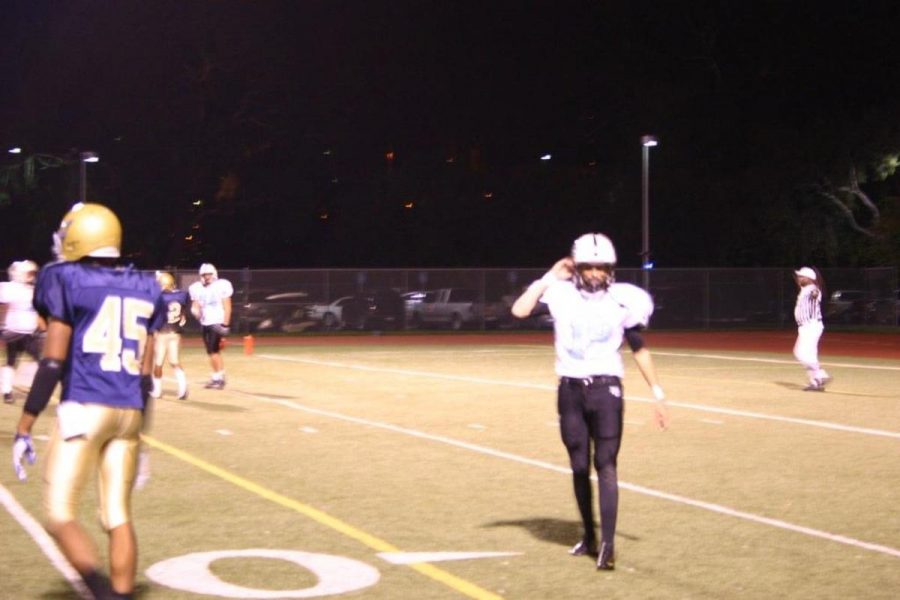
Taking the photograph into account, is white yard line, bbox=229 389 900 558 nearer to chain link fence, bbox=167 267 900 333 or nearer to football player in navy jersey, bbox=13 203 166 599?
football player in navy jersey, bbox=13 203 166 599

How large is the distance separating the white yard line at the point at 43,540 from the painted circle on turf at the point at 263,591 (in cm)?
43

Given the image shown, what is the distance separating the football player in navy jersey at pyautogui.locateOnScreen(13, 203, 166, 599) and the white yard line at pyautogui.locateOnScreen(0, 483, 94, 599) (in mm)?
864

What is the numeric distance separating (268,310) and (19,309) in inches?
1081

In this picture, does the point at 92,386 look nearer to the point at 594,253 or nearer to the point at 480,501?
the point at 594,253

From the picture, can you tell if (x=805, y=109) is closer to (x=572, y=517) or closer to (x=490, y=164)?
(x=490, y=164)

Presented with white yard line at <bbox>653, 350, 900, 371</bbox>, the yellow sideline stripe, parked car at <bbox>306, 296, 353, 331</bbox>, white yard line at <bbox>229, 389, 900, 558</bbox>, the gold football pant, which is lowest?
white yard line at <bbox>653, 350, 900, 371</bbox>

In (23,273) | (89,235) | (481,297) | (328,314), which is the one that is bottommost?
(328,314)

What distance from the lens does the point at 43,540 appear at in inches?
339

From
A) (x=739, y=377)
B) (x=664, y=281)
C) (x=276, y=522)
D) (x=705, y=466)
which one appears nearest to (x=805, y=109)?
(x=664, y=281)

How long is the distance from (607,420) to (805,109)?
176 feet

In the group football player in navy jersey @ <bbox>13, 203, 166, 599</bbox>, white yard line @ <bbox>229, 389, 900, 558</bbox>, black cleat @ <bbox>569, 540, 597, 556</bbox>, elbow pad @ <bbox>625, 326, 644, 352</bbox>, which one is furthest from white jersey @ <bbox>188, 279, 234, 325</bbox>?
football player in navy jersey @ <bbox>13, 203, 166, 599</bbox>

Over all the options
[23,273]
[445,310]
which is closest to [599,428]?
[23,273]

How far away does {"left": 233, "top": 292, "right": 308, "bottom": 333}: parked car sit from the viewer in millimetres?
44875

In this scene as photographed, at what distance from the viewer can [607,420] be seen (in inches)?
309
